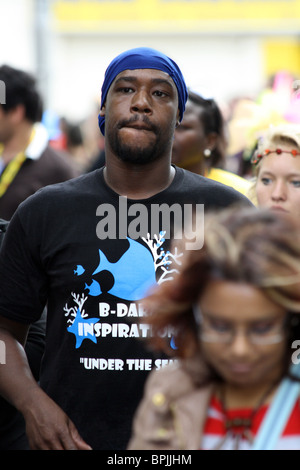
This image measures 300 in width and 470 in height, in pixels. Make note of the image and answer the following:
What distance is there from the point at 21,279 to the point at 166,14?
86.6ft

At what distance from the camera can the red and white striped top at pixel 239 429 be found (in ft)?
6.97

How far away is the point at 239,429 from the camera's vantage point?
7.09ft

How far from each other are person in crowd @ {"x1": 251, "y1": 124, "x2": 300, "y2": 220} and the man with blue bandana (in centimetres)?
73

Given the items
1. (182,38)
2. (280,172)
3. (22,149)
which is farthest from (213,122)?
(182,38)

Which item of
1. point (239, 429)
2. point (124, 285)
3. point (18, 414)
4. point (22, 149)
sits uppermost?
point (22, 149)

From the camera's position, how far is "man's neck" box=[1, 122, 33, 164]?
6.28 meters

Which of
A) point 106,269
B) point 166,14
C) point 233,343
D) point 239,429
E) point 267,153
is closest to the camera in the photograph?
point 233,343

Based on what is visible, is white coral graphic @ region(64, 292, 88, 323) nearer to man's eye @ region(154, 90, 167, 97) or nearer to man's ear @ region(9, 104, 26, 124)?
man's eye @ region(154, 90, 167, 97)

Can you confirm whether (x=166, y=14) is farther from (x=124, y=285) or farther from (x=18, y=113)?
(x=124, y=285)

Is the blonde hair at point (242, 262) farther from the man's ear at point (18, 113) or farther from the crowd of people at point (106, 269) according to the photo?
the man's ear at point (18, 113)

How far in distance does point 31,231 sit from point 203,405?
48.2 inches

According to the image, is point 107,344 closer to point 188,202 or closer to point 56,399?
point 56,399

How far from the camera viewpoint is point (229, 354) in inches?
81.2

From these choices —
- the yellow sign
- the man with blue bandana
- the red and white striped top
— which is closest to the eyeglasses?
the red and white striped top
